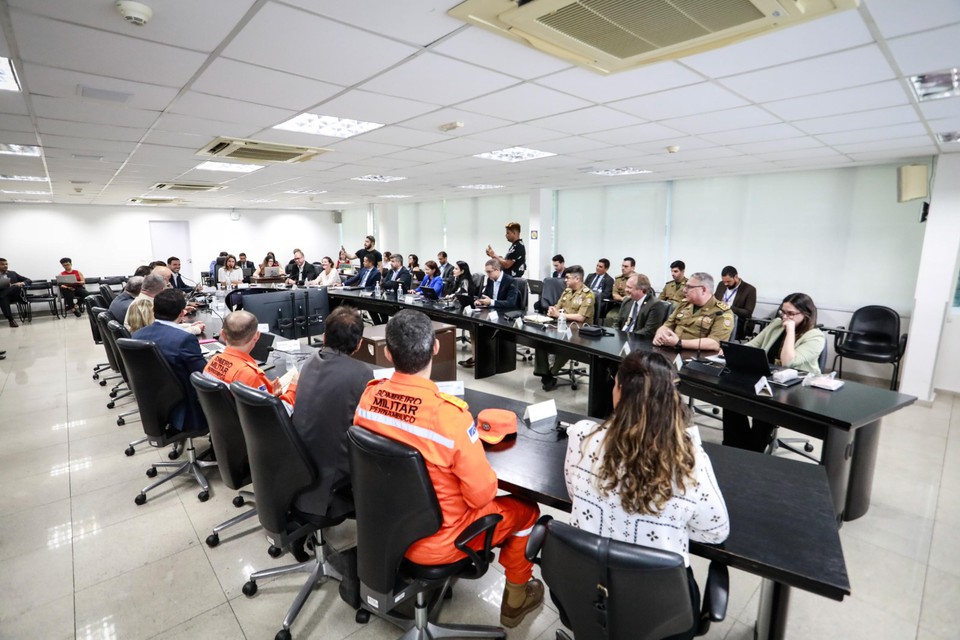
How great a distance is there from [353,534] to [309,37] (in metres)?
2.56

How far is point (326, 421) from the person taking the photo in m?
1.86

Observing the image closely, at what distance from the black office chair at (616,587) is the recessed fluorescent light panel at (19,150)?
592cm

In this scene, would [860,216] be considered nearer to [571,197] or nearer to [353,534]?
[571,197]

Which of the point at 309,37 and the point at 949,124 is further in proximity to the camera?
the point at 949,124

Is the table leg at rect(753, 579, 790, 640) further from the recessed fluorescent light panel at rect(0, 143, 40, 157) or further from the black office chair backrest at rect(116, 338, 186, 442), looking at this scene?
the recessed fluorescent light panel at rect(0, 143, 40, 157)

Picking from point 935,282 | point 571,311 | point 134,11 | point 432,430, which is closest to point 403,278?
point 571,311

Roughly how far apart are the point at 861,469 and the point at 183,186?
941 centimetres

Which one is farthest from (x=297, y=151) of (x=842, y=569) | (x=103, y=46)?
(x=842, y=569)

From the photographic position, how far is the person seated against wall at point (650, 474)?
126 centimetres

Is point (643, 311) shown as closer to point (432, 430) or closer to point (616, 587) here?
point (432, 430)

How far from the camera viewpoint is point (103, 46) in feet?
6.91

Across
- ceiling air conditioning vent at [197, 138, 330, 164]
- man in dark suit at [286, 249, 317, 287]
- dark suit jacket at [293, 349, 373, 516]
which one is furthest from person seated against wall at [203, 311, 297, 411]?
man in dark suit at [286, 249, 317, 287]

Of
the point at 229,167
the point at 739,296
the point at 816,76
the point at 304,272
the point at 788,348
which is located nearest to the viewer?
the point at 816,76

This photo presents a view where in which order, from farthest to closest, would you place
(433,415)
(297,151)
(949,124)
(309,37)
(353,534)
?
(297,151), (949,124), (353,534), (309,37), (433,415)
